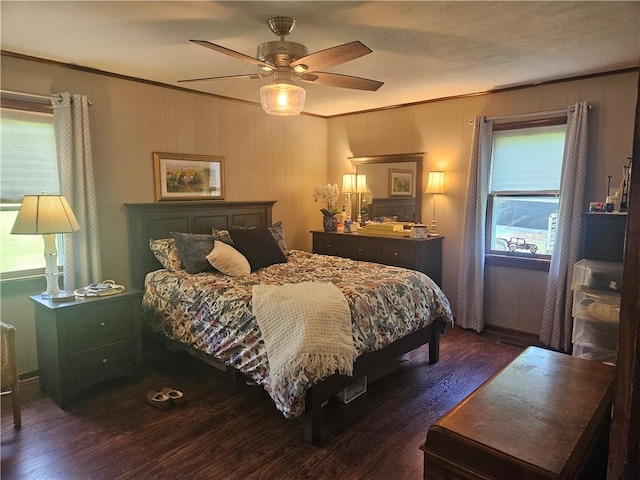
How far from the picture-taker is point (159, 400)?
2.84m

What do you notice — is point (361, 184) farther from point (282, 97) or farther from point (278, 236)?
point (282, 97)

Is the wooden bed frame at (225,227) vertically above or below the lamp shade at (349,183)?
below

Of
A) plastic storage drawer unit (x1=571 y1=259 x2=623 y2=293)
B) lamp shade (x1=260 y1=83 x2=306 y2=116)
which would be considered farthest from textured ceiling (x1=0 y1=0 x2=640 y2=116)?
plastic storage drawer unit (x1=571 y1=259 x2=623 y2=293)

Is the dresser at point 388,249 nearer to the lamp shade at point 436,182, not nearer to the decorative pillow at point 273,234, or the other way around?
the lamp shade at point 436,182

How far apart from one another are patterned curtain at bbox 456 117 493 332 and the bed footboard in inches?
39.7

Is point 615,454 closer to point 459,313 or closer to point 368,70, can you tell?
point 368,70

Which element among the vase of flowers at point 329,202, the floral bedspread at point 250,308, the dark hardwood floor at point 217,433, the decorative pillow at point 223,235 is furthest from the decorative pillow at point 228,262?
the vase of flowers at point 329,202

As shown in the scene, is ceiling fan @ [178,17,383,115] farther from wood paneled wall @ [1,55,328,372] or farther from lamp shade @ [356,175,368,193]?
lamp shade @ [356,175,368,193]

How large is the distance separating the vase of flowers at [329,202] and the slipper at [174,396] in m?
2.78

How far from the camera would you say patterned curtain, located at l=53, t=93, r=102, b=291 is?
10.6 ft

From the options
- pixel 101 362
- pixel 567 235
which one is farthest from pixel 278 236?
pixel 567 235

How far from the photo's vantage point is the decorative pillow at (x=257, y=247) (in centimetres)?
377

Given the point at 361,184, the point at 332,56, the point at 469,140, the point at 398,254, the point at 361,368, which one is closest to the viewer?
the point at 332,56

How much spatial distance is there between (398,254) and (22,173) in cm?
348
